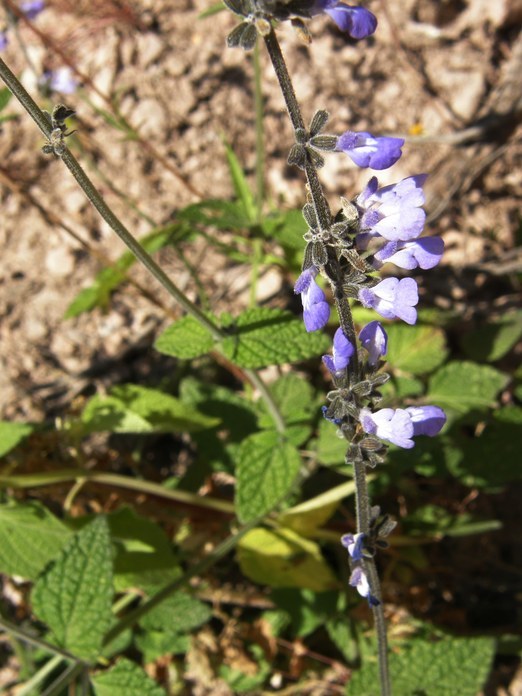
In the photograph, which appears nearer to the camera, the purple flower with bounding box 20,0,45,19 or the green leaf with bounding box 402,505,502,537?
the green leaf with bounding box 402,505,502,537

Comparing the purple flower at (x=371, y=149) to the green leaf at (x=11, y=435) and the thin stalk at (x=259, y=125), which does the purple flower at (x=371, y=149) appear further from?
the green leaf at (x=11, y=435)

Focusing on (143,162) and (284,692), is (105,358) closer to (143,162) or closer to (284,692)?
(143,162)

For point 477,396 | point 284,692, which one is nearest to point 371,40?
point 477,396

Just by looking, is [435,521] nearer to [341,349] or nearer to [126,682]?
[126,682]

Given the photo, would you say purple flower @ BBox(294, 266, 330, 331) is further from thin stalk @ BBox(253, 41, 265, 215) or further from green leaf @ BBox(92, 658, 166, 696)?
thin stalk @ BBox(253, 41, 265, 215)

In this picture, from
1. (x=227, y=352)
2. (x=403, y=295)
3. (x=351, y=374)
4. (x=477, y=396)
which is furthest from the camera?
(x=477, y=396)

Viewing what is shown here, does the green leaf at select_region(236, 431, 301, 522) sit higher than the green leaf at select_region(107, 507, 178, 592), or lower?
higher

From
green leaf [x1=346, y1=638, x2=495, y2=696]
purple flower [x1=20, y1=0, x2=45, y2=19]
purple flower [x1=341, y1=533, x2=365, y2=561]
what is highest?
purple flower [x1=20, y1=0, x2=45, y2=19]

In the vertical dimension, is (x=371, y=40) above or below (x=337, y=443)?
above

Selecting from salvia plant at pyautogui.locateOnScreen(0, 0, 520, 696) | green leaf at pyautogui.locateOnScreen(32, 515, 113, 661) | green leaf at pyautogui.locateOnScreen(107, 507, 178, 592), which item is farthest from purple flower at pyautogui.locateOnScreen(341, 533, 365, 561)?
green leaf at pyautogui.locateOnScreen(107, 507, 178, 592)
